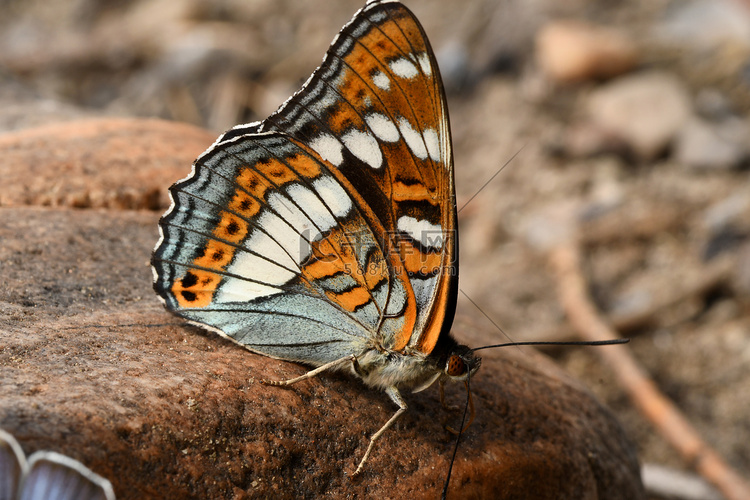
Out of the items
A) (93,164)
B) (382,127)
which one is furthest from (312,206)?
(93,164)

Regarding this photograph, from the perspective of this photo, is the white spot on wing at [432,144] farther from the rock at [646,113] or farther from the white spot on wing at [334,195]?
the rock at [646,113]

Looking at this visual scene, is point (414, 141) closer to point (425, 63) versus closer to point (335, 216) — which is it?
point (425, 63)

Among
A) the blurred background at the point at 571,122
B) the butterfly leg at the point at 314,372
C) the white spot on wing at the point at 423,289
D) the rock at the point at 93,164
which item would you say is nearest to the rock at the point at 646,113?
the blurred background at the point at 571,122

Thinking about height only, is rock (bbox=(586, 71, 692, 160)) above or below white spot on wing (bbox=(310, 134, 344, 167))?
above

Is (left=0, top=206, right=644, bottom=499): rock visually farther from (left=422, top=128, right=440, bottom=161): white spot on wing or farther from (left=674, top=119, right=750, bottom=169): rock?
(left=674, top=119, right=750, bottom=169): rock

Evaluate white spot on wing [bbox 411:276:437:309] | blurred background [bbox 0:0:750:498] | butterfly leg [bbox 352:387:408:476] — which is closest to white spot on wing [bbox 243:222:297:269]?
white spot on wing [bbox 411:276:437:309]

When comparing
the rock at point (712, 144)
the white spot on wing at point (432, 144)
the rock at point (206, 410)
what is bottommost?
the rock at point (206, 410)

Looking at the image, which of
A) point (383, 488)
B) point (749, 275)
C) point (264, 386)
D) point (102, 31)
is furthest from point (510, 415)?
point (102, 31)
